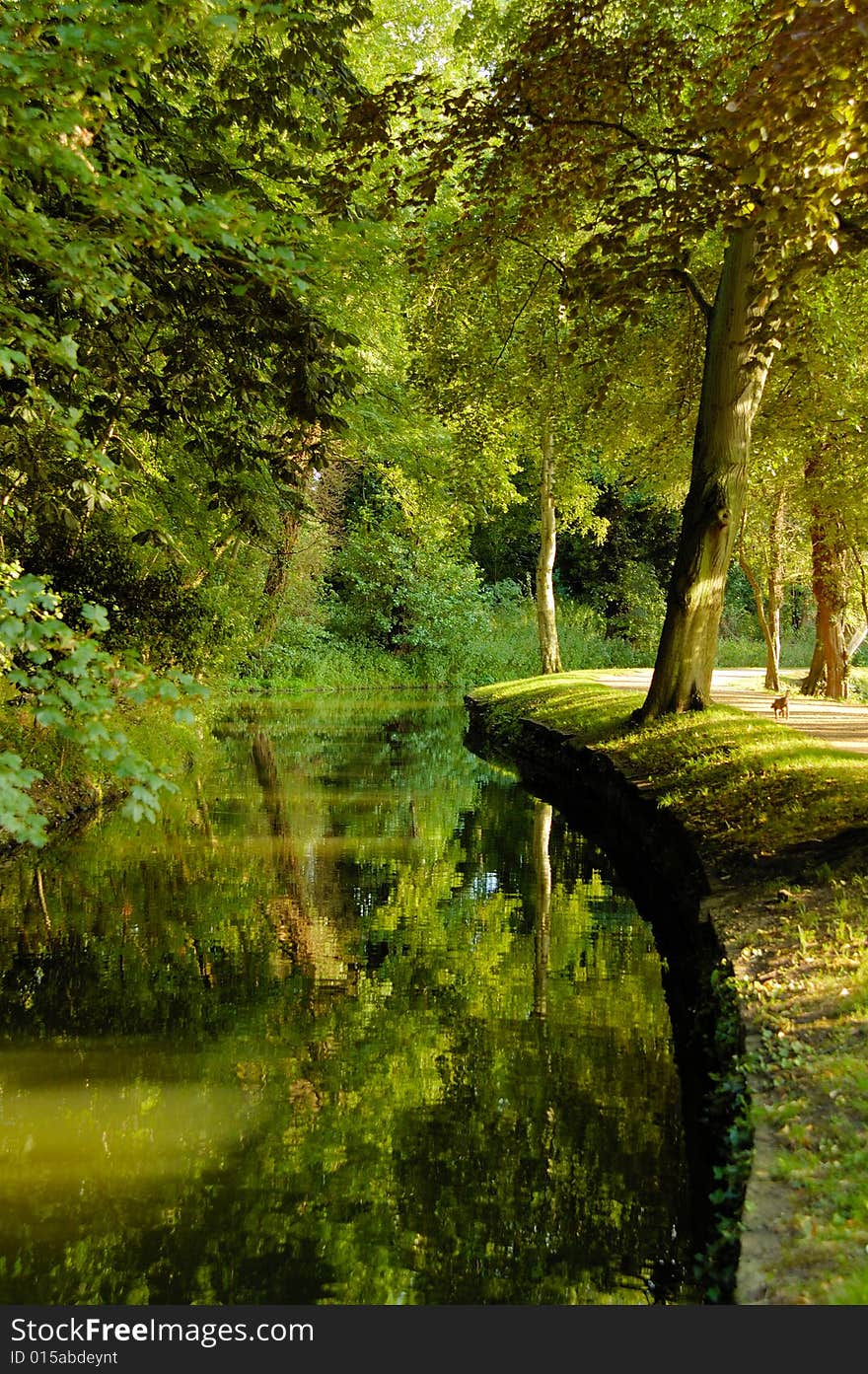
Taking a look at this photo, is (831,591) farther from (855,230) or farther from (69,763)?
(69,763)

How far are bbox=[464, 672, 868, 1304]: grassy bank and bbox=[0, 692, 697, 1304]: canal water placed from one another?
659mm

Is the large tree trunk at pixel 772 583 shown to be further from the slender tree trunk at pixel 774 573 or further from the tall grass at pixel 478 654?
the tall grass at pixel 478 654

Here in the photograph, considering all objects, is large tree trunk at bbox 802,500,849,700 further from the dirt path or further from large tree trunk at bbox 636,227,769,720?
large tree trunk at bbox 636,227,769,720

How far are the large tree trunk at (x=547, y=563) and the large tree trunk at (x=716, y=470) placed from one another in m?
13.4

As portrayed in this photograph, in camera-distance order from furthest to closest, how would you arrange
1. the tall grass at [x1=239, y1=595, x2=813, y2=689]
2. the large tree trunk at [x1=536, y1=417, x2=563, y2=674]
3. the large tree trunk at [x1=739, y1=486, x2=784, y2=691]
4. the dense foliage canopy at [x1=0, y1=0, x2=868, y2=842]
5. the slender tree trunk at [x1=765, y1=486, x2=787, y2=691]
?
the tall grass at [x1=239, y1=595, x2=813, y2=689]
the large tree trunk at [x1=536, y1=417, x2=563, y2=674]
the large tree trunk at [x1=739, y1=486, x2=784, y2=691]
the slender tree trunk at [x1=765, y1=486, x2=787, y2=691]
the dense foliage canopy at [x1=0, y1=0, x2=868, y2=842]

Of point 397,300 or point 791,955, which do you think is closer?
point 791,955

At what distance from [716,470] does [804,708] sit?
6351 millimetres

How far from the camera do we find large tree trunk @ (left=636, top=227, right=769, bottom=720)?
13422 mm

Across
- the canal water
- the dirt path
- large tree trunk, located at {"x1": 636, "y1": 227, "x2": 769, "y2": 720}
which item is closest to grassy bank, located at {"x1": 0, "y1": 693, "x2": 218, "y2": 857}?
the canal water

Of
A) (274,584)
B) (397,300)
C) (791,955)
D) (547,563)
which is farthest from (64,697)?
(274,584)

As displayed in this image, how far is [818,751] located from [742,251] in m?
6.42

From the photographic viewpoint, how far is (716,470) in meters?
13.5

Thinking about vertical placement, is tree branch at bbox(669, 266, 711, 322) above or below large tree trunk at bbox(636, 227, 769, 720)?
above

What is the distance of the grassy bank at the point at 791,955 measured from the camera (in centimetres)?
353
